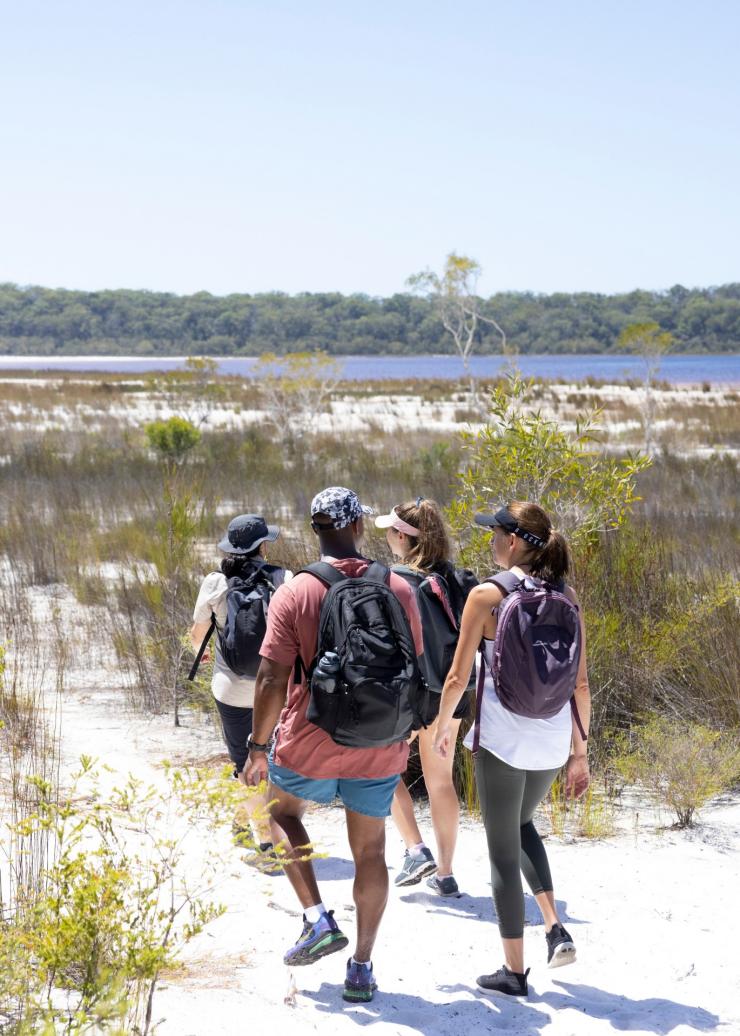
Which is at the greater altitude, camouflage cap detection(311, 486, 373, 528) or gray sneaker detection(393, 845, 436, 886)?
camouflage cap detection(311, 486, 373, 528)

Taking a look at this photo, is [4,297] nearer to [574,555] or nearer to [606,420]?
[606,420]

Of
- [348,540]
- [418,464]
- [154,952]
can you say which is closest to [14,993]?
[154,952]

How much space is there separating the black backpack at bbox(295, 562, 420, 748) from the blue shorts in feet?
0.62

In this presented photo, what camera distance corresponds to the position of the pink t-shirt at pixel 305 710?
3365 millimetres

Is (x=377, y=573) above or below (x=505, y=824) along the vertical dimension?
above

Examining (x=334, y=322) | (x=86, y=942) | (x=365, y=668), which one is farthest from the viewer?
(x=334, y=322)

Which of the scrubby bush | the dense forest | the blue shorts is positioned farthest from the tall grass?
the dense forest

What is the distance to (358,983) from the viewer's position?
11.5 ft

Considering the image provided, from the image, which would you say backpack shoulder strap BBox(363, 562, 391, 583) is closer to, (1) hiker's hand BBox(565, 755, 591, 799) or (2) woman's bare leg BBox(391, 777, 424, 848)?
(1) hiker's hand BBox(565, 755, 591, 799)

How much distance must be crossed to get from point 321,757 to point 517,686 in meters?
0.65

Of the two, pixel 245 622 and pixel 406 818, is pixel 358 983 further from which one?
pixel 245 622

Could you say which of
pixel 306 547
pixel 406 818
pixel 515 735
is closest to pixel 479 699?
pixel 515 735

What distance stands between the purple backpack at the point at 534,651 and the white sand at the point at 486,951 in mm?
999

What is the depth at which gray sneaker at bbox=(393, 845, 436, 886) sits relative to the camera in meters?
4.45
